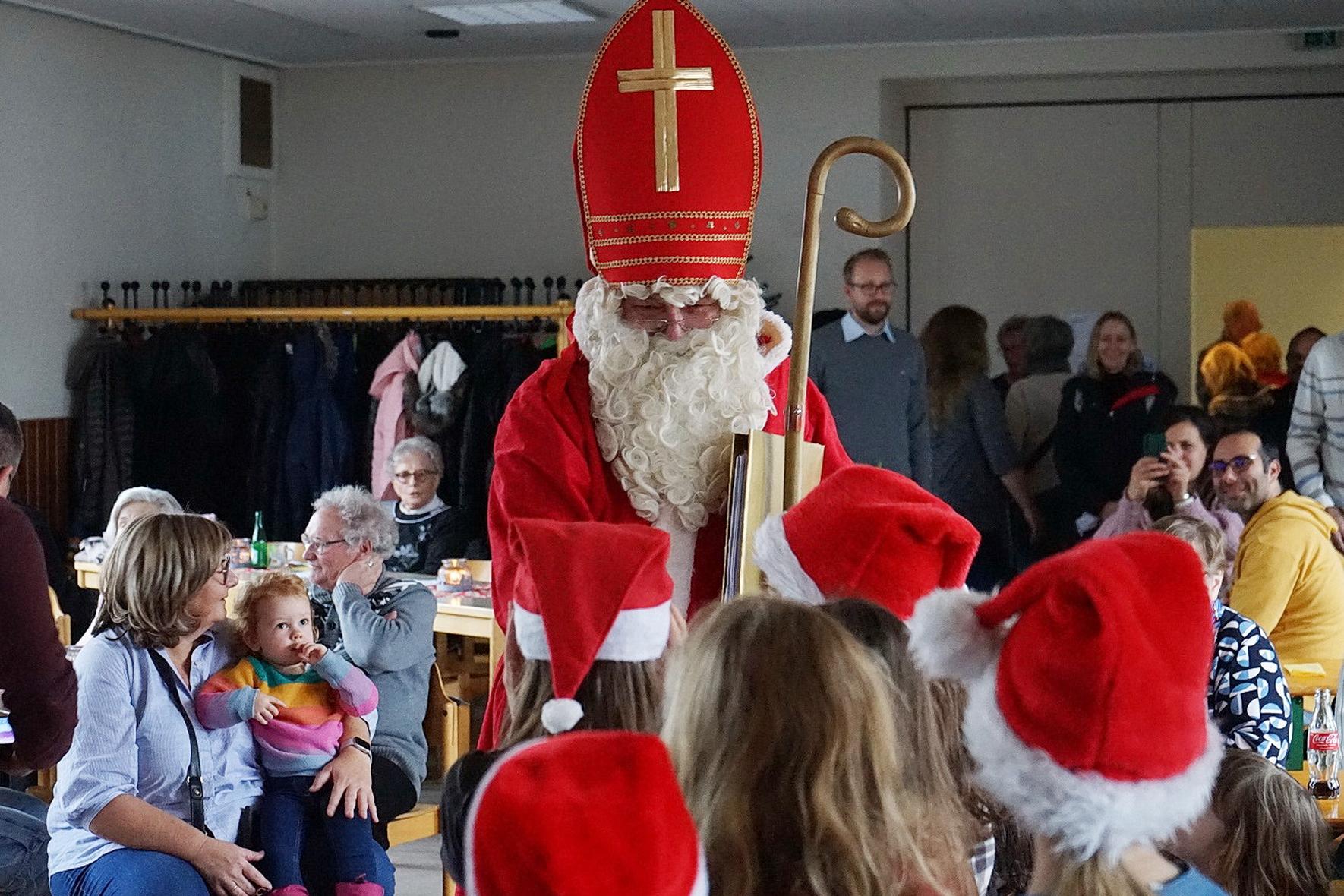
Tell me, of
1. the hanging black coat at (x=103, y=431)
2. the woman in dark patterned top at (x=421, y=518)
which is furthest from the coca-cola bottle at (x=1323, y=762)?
the hanging black coat at (x=103, y=431)

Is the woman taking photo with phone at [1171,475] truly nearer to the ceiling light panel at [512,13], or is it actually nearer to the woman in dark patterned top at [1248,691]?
the woman in dark patterned top at [1248,691]

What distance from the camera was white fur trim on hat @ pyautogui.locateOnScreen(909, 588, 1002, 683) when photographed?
1440 millimetres

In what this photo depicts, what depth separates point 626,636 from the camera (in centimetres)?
177

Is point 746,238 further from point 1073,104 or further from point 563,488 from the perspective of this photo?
point 1073,104

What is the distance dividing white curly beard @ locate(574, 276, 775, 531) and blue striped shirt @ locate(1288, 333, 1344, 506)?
3.24 metres

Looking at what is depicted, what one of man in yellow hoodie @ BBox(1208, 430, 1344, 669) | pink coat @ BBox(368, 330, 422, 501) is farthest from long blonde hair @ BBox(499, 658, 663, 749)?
pink coat @ BBox(368, 330, 422, 501)

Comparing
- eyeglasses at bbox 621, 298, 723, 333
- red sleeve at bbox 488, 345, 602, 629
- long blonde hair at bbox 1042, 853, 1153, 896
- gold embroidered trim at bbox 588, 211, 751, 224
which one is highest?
gold embroidered trim at bbox 588, 211, 751, 224

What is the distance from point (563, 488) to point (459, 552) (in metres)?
3.49

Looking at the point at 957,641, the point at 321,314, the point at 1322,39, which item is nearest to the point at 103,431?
the point at 321,314

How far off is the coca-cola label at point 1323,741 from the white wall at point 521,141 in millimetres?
4512

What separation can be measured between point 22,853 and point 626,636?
1.80 metres

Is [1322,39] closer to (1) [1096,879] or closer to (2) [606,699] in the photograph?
(2) [606,699]

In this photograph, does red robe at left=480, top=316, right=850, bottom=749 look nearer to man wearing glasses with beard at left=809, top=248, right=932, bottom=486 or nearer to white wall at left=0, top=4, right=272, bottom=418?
man wearing glasses with beard at left=809, top=248, right=932, bottom=486

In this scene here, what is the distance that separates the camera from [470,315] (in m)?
6.86
